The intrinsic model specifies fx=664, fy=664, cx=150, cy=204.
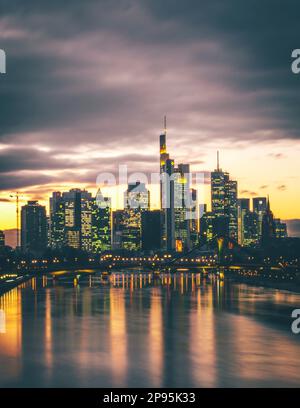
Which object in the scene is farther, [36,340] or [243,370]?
[36,340]

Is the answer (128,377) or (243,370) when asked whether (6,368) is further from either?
(243,370)

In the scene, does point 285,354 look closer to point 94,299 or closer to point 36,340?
point 36,340

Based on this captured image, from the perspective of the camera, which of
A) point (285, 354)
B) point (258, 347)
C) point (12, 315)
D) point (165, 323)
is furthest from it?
point (12, 315)

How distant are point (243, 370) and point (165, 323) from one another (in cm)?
2885

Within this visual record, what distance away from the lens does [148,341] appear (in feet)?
202

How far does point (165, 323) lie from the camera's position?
248 feet

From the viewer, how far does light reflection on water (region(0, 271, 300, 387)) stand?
4519cm

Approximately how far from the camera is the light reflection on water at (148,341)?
45.2 meters

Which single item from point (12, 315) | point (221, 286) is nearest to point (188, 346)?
point (12, 315)

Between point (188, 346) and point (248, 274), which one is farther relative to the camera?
point (248, 274)
